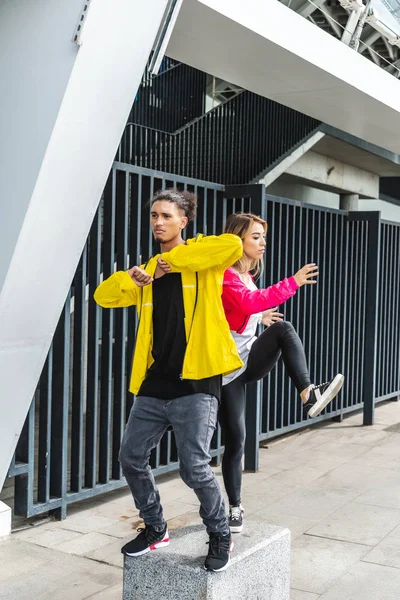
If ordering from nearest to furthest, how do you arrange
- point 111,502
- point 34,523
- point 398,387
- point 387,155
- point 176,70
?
point 34,523 → point 111,502 → point 398,387 → point 176,70 → point 387,155

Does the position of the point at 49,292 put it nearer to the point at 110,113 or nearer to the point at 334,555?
the point at 110,113

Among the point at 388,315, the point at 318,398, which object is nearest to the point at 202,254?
the point at 318,398

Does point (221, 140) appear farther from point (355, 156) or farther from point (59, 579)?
point (59, 579)

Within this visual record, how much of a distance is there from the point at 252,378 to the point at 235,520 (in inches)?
30.4

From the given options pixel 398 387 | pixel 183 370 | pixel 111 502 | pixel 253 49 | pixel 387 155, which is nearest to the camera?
pixel 183 370

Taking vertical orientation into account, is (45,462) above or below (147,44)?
below

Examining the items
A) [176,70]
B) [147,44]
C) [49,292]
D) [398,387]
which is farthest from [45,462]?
[176,70]

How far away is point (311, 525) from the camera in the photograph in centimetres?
555

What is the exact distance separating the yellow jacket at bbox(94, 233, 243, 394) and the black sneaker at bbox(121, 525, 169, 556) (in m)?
0.68

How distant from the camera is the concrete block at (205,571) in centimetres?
365

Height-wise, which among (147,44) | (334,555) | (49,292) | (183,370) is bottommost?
(334,555)

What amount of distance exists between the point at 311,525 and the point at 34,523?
74.4 inches

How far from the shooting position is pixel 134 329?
6207mm

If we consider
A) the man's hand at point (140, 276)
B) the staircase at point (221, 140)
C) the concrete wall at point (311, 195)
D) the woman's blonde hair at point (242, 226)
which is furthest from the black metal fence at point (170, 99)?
the man's hand at point (140, 276)
